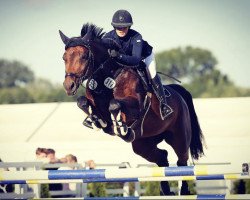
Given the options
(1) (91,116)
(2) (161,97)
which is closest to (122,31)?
(2) (161,97)

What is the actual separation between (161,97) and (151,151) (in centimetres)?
66

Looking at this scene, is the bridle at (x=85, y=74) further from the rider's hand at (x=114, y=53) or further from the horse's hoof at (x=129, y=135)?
the horse's hoof at (x=129, y=135)

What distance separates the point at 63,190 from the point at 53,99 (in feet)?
69.9

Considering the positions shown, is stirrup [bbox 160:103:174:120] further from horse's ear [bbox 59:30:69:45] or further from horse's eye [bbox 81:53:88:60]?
horse's ear [bbox 59:30:69:45]

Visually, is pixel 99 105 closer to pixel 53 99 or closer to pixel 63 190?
pixel 63 190

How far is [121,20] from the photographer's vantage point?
509 cm

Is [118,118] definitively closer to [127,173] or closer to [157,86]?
[157,86]

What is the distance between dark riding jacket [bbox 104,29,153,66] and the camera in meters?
5.00

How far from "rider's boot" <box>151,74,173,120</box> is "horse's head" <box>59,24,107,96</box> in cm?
53

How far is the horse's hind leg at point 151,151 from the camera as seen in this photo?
225 inches

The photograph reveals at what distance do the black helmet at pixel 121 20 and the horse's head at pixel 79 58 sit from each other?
0.23 metres

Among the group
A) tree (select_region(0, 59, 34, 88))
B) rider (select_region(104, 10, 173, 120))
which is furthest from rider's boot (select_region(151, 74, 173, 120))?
tree (select_region(0, 59, 34, 88))

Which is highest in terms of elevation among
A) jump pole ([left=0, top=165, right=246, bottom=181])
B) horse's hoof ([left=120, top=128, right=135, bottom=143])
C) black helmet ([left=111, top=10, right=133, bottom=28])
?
black helmet ([left=111, top=10, right=133, bottom=28])

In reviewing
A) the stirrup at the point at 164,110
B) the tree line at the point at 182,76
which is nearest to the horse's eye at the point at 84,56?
the stirrup at the point at 164,110
